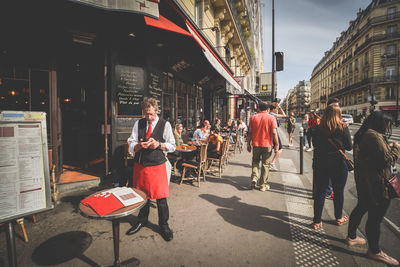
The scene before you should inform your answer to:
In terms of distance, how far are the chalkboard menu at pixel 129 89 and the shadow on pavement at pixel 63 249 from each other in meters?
2.91

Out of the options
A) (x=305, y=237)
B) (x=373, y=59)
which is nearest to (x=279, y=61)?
(x=305, y=237)

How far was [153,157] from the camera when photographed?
2.58m

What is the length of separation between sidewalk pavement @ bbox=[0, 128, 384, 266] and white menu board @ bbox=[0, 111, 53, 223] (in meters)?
1.00

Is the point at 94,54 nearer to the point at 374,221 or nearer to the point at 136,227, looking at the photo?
the point at 136,227

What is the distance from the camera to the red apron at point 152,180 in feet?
8.48

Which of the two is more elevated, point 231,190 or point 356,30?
point 356,30

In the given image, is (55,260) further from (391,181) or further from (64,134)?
(64,134)

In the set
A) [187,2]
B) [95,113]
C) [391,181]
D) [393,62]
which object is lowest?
[391,181]

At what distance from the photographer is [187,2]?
7559mm

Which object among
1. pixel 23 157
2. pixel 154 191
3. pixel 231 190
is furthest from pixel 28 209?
pixel 231 190

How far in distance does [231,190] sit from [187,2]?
7.51 meters

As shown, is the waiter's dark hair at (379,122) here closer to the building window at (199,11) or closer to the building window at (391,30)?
the building window at (199,11)

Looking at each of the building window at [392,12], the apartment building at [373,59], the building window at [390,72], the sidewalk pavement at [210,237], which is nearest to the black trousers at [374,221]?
the sidewalk pavement at [210,237]

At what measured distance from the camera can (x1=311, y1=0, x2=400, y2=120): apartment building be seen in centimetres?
3284
